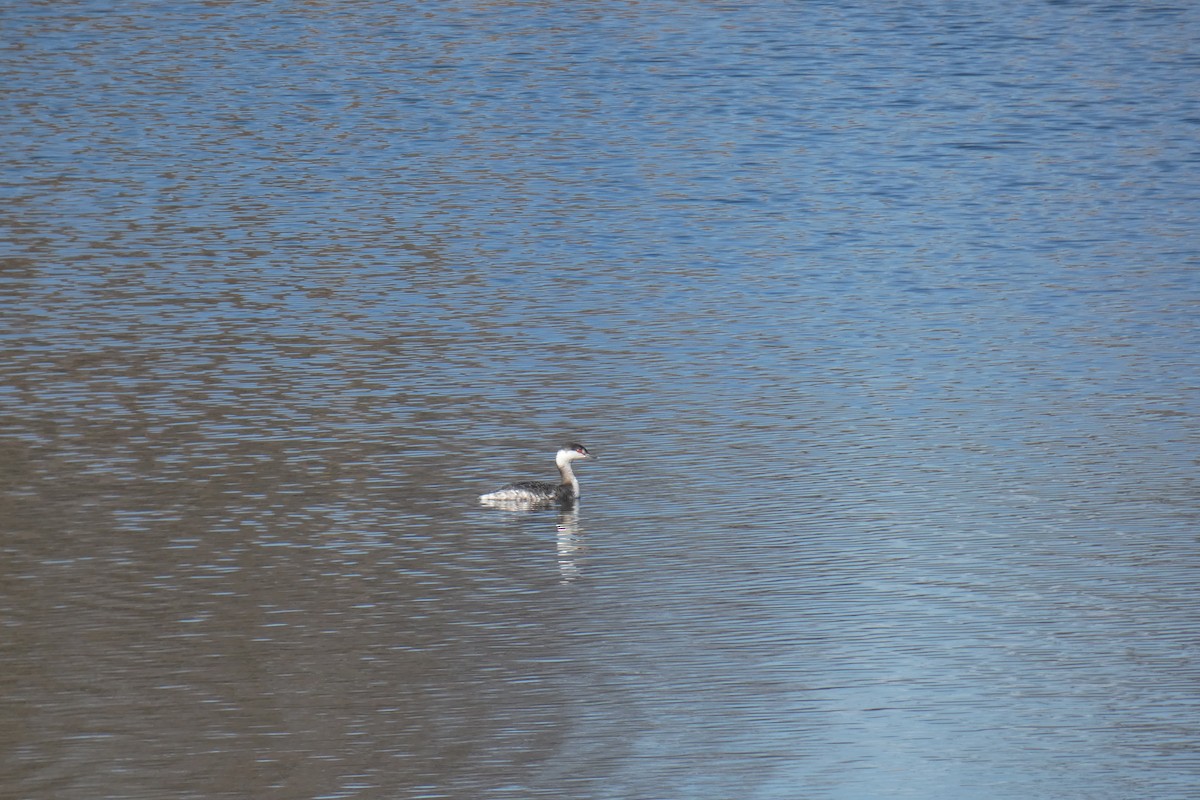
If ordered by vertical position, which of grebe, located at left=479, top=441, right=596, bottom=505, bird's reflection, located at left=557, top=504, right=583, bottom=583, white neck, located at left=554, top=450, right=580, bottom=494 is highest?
white neck, located at left=554, top=450, right=580, bottom=494

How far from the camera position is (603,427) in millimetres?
14070

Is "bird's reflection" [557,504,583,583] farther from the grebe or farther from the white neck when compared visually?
the white neck

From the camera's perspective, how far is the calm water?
895 cm

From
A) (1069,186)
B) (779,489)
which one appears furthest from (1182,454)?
(1069,186)

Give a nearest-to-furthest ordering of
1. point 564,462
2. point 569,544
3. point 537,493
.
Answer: point 569,544 → point 537,493 → point 564,462

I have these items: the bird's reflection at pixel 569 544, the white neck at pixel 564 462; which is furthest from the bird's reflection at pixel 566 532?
the white neck at pixel 564 462

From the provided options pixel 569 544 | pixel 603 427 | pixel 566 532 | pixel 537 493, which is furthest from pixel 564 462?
pixel 603 427

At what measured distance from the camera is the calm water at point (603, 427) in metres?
8.95

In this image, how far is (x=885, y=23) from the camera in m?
31.9

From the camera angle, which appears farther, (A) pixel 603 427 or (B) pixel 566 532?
(A) pixel 603 427

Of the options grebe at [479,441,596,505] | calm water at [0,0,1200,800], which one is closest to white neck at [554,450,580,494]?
grebe at [479,441,596,505]

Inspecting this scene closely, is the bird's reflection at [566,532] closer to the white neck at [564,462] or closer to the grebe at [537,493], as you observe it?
the grebe at [537,493]

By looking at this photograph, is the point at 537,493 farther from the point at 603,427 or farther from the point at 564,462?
the point at 603,427

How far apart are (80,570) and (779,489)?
4.12 metres
